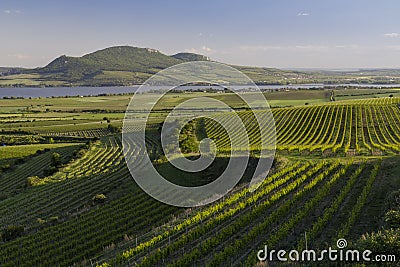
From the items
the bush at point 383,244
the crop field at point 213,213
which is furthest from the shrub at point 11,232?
the bush at point 383,244

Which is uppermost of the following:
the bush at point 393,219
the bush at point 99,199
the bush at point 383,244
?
the bush at point 383,244

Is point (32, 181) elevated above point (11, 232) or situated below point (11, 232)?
below

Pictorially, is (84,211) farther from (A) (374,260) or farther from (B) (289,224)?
(A) (374,260)

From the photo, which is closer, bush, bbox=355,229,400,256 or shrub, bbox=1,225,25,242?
bush, bbox=355,229,400,256

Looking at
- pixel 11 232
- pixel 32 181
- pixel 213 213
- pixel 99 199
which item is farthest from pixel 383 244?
pixel 32 181

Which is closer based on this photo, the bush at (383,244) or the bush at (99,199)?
the bush at (383,244)

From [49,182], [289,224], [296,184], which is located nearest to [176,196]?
[296,184]

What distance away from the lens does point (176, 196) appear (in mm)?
26688

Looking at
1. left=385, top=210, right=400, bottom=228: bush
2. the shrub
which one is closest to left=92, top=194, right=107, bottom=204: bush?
the shrub

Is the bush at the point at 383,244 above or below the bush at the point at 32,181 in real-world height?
above

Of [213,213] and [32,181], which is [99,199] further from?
[32,181]

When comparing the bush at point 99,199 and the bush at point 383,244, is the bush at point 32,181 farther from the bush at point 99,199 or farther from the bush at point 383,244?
the bush at point 383,244

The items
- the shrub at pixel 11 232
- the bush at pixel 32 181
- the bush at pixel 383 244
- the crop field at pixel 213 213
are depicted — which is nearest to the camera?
the bush at pixel 383 244

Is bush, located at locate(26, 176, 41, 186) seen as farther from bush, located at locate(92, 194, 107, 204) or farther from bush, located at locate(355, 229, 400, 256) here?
bush, located at locate(355, 229, 400, 256)
